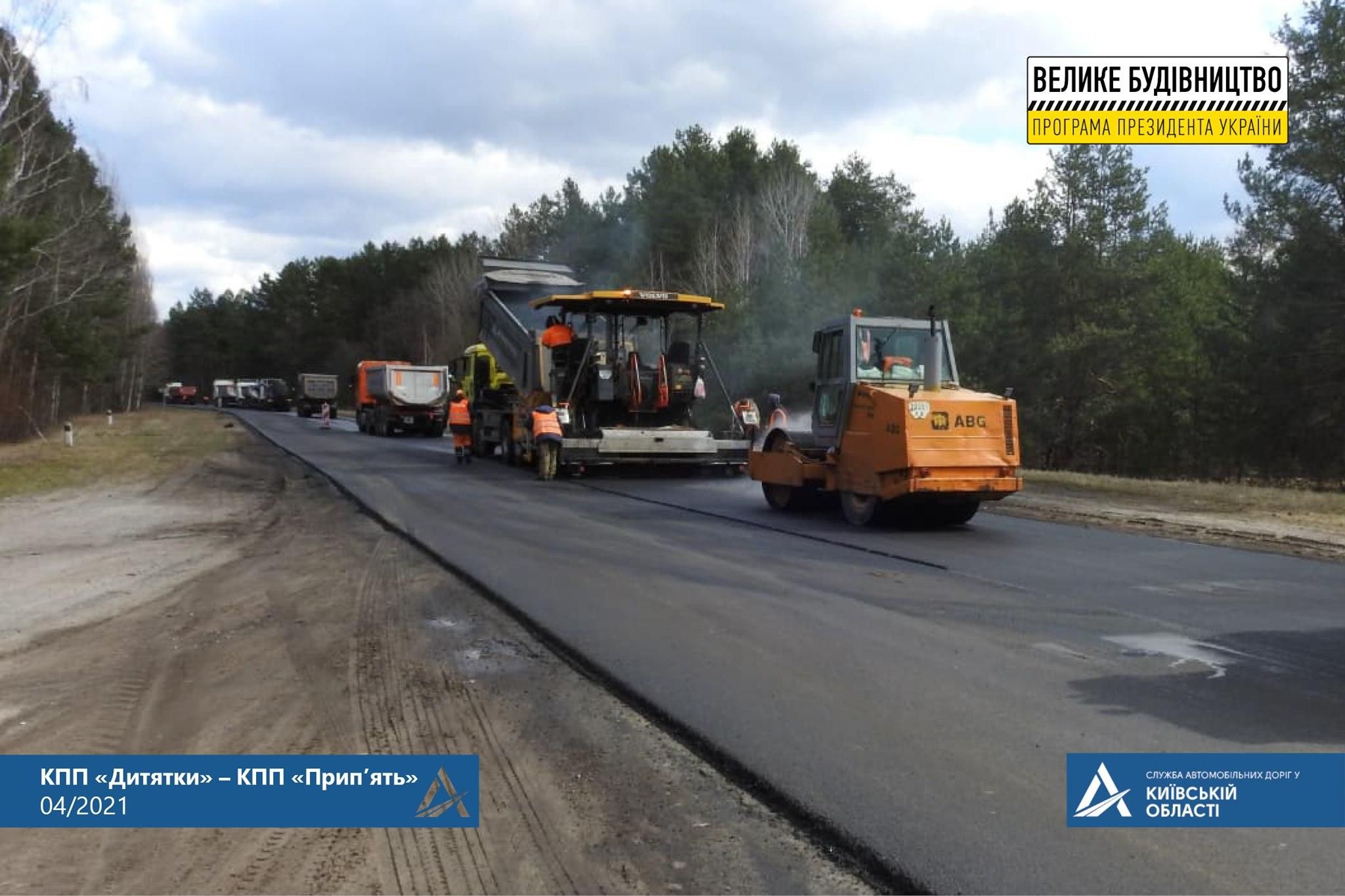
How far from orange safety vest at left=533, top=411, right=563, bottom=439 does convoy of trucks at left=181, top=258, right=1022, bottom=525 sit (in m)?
0.29

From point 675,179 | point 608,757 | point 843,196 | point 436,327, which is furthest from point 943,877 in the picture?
point 436,327

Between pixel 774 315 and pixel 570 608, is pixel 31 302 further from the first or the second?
pixel 570 608

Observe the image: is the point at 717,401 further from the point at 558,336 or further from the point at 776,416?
the point at 776,416

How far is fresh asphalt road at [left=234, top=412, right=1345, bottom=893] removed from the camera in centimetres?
414

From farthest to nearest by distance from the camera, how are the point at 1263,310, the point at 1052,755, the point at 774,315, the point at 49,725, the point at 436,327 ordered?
the point at 436,327 < the point at 774,315 < the point at 1263,310 < the point at 49,725 < the point at 1052,755

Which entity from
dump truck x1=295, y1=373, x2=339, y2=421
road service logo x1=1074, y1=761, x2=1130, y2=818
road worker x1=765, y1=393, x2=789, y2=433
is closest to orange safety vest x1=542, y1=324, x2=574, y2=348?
road worker x1=765, y1=393, x2=789, y2=433

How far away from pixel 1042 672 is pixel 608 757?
2.75 meters

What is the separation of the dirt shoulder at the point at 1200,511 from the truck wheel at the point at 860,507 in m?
2.61

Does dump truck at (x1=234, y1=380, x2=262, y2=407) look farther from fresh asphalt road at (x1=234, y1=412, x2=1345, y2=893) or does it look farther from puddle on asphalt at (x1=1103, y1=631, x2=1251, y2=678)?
puddle on asphalt at (x1=1103, y1=631, x2=1251, y2=678)

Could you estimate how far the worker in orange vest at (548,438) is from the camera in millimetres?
19688

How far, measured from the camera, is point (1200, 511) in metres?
14.8

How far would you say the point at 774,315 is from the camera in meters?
35.4

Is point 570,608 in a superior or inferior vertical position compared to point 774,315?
inferior
